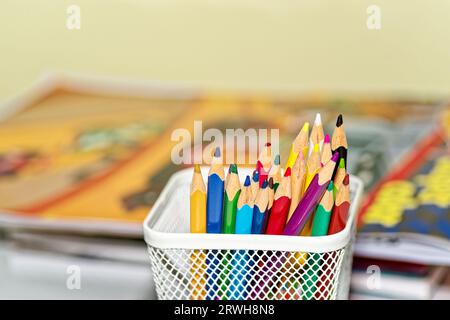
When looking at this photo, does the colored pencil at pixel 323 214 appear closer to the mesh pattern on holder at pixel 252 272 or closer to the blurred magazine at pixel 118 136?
the mesh pattern on holder at pixel 252 272

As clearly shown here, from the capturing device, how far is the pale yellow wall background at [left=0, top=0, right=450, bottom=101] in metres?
1.09

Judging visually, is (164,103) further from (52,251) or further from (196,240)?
(196,240)

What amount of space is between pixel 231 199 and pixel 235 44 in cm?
64

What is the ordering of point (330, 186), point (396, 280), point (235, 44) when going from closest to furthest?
1. point (330, 186)
2. point (396, 280)
3. point (235, 44)

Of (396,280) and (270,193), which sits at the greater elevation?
(270,193)

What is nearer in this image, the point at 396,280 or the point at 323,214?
the point at 323,214

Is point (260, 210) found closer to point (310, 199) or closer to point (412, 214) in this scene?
point (310, 199)

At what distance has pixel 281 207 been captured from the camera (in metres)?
0.51

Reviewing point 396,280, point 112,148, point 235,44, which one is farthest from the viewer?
point 235,44

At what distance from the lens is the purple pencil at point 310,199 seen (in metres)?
0.49

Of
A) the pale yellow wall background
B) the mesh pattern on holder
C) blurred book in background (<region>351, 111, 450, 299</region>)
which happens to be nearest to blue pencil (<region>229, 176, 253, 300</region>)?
the mesh pattern on holder

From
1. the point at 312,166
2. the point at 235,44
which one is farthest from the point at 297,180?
the point at 235,44

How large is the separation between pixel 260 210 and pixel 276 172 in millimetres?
36

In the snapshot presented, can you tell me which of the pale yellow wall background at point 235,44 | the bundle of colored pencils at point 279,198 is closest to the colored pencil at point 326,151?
the bundle of colored pencils at point 279,198
